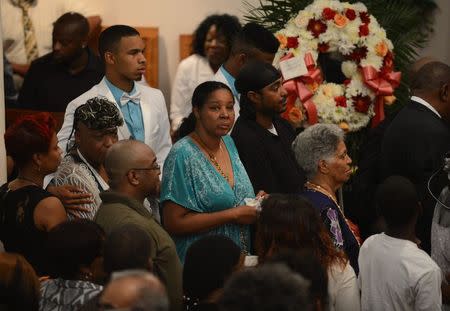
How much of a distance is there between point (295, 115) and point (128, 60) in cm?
117

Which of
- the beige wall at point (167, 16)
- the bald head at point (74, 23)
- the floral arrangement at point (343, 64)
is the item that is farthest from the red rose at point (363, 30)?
the beige wall at point (167, 16)

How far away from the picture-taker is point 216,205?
205 inches

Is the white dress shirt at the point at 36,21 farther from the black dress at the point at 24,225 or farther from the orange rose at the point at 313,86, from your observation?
the black dress at the point at 24,225

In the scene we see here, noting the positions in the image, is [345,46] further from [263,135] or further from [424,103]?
[263,135]

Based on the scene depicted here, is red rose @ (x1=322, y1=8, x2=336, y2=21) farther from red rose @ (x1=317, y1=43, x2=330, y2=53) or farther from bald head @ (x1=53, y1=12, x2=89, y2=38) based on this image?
bald head @ (x1=53, y1=12, x2=89, y2=38)

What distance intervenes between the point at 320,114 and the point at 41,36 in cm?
279

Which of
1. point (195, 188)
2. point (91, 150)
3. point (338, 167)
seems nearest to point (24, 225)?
point (91, 150)

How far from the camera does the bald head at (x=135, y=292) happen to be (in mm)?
3098

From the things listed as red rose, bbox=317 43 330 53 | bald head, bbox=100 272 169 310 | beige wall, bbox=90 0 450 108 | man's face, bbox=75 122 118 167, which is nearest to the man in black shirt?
beige wall, bbox=90 0 450 108

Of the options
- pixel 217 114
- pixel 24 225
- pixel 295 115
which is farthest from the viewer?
pixel 295 115

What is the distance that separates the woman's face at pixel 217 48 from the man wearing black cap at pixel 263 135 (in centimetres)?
254

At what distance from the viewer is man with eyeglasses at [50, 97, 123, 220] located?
4.99 m

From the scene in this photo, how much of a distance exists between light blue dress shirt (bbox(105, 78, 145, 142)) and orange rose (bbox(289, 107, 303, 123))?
1.05 metres

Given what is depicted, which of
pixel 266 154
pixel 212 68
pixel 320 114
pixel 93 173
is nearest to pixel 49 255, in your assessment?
pixel 93 173
